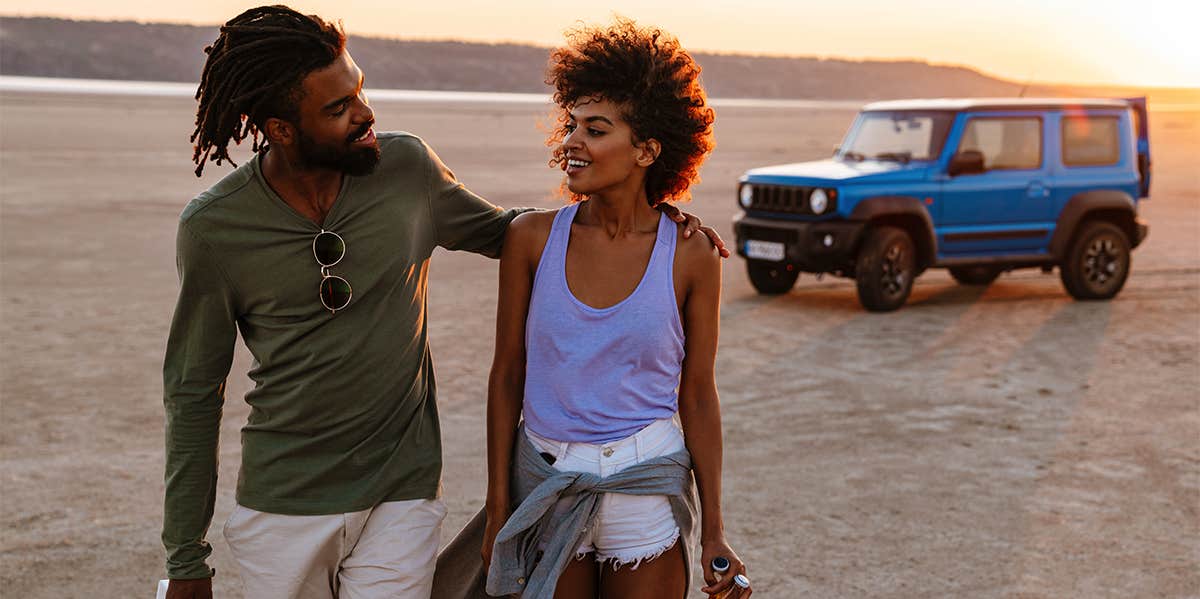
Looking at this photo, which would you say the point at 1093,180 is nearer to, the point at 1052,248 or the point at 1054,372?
the point at 1052,248

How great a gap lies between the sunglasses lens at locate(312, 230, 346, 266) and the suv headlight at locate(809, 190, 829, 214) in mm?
9199

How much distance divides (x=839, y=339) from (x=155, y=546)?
20.3 feet

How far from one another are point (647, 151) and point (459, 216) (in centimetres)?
50

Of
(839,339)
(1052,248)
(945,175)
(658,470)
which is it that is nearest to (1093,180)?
(1052,248)

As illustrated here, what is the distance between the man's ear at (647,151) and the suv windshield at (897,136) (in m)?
9.65

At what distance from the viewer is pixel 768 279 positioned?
1283 cm

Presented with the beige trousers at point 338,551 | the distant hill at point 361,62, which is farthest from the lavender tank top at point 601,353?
the distant hill at point 361,62

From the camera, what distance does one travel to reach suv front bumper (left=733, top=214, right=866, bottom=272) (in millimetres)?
11602

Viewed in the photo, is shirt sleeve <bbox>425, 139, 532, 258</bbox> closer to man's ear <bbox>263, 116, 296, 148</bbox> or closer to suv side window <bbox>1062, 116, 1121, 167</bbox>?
man's ear <bbox>263, 116, 296, 148</bbox>

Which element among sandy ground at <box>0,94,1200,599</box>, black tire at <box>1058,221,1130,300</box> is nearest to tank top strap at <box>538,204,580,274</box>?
sandy ground at <box>0,94,1200,599</box>

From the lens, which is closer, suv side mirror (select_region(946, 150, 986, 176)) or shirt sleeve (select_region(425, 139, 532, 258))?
shirt sleeve (select_region(425, 139, 532, 258))

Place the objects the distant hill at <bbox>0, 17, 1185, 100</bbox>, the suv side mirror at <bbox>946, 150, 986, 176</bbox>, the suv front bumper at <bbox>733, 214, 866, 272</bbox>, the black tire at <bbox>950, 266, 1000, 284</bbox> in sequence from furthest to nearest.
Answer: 1. the distant hill at <bbox>0, 17, 1185, 100</bbox>
2. the black tire at <bbox>950, 266, 1000, 284</bbox>
3. the suv side mirror at <bbox>946, 150, 986, 176</bbox>
4. the suv front bumper at <bbox>733, 214, 866, 272</bbox>

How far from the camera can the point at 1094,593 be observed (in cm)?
545

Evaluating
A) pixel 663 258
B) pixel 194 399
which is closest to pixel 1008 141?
pixel 663 258
